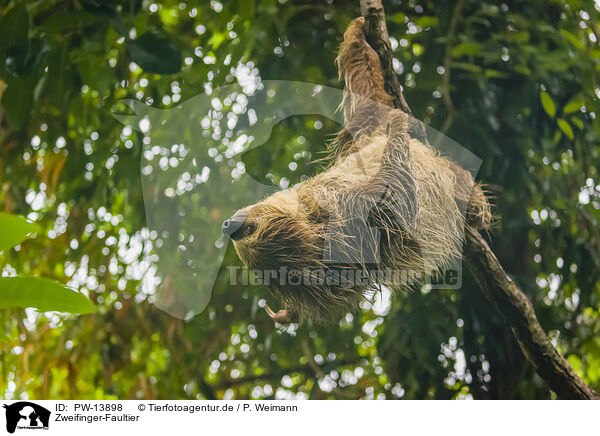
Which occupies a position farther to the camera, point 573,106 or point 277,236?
point 573,106

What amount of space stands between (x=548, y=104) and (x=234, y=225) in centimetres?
63

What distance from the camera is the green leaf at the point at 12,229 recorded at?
1.16ft

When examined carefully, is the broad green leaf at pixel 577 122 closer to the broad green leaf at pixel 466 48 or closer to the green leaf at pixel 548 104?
the green leaf at pixel 548 104

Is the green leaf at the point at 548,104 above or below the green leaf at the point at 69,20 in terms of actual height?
below

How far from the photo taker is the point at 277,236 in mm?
536

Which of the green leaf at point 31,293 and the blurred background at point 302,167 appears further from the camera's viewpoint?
the blurred background at point 302,167

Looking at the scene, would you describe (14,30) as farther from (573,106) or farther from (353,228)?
(573,106)

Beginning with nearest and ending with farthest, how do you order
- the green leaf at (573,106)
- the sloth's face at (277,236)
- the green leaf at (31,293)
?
1. the green leaf at (31,293)
2. the sloth's face at (277,236)
3. the green leaf at (573,106)

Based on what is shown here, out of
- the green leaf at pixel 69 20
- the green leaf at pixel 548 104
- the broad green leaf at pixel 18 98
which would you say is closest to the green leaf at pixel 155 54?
the green leaf at pixel 69 20

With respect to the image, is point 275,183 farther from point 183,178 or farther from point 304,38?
point 304,38

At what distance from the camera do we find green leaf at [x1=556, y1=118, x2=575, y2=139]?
0.85 m

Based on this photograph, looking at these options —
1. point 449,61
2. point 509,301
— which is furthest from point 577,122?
point 509,301
